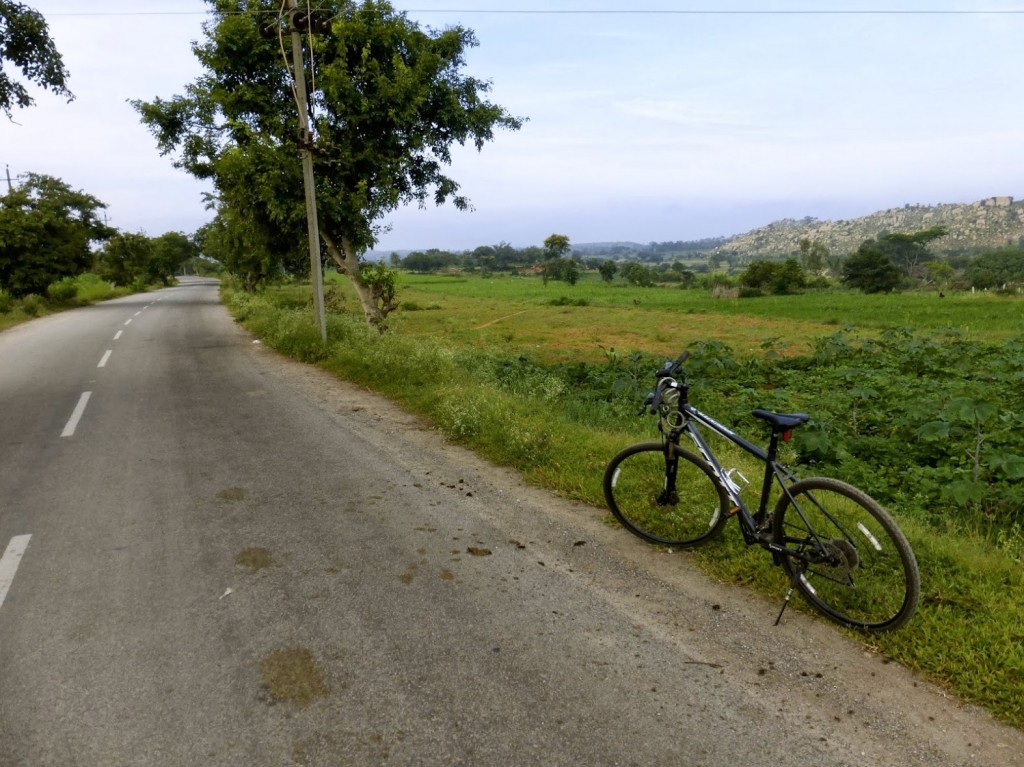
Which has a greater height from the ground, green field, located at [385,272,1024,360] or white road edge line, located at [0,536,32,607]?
white road edge line, located at [0,536,32,607]

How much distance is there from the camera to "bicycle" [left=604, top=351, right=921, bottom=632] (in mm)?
2998

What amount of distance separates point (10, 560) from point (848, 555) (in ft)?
16.7

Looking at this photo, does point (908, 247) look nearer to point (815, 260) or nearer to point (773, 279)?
point (815, 260)

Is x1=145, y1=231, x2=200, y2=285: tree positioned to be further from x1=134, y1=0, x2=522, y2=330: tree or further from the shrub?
x1=134, y1=0, x2=522, y2=330: tree

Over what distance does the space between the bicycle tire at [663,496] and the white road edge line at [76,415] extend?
6.55 meters

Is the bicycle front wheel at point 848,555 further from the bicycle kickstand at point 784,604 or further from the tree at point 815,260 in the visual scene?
the tree at point 815,260

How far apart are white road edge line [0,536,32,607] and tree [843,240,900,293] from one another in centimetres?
6482

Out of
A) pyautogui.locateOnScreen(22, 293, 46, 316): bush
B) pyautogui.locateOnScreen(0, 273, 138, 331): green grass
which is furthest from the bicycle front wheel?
pyautogui.locateOnScreen(22, 293, 46, 316): bush

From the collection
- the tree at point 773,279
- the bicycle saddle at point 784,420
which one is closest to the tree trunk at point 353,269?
the bicycle saddle at point 784,420

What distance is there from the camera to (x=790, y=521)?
331cm

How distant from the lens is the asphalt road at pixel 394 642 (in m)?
2.40

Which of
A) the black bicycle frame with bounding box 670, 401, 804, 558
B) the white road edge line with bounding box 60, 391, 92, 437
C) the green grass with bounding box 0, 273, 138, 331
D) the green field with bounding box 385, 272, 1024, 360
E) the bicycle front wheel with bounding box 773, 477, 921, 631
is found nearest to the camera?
the bicycle front wheel with bounding box 773, 477, 921, 631

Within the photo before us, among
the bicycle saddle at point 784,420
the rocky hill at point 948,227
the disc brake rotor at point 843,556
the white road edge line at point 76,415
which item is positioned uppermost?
the rocky hill at point 948,227

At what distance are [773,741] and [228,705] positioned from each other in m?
2.27
